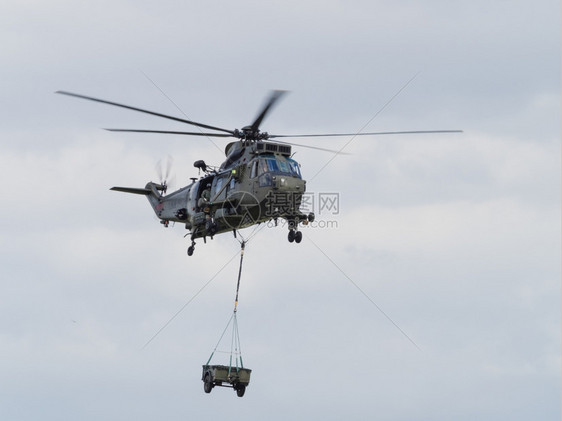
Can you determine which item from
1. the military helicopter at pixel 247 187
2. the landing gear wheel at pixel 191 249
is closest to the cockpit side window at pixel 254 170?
the military helicopter at pixel 247 187

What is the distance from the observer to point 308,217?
119 ft

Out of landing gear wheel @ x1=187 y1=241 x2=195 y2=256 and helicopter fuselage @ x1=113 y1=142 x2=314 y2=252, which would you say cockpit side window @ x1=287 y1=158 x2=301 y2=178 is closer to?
helicopter fuselage @ x1=113 y1=142 x2=314 y2=252

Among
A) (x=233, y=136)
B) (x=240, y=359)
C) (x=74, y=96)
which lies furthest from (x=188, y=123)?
(x=240, y=359)

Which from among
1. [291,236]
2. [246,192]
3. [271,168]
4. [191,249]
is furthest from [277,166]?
[191,249]

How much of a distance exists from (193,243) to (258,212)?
18.7 ft

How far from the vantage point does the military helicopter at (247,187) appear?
115ft

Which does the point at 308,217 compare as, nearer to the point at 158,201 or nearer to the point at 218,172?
the point at 218,172

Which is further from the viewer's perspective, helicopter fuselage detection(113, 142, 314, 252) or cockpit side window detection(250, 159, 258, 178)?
cockpit side window detection(250, 159, 258, 178)

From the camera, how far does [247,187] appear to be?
36.2 m

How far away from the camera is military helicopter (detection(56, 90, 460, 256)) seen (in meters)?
35.2

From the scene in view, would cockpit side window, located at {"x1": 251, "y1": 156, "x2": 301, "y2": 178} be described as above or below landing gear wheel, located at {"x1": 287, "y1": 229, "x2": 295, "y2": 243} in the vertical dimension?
above

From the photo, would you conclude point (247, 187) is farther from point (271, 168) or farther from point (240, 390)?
point (240, 390)

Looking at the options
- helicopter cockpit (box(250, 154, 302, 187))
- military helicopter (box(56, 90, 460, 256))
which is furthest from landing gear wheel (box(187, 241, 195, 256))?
helicopter cockpit (box(250, 154, 302, 187))

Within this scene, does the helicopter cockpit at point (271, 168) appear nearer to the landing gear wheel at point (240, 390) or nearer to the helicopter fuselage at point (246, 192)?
the helicopter fuselage at point (246, 192)
